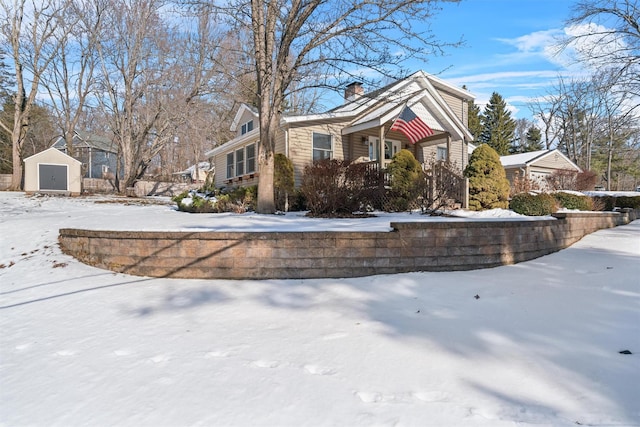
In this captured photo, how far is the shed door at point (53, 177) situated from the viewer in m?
19.0

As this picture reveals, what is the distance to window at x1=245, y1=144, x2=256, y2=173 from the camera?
15.9 m

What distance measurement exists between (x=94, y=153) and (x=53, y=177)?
14459 mm

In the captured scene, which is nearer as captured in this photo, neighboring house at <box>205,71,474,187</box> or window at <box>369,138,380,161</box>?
neighboring house at <box>205,71,474,187</box>

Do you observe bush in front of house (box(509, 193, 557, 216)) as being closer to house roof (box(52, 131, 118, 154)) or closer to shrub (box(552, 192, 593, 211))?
shrub (box(552, 192, 593, 211))

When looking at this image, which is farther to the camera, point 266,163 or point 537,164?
point 537,164

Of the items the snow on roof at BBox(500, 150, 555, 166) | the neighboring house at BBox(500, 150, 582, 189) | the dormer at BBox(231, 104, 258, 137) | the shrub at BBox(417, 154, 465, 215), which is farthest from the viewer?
the snow on roof at BBox(500, 150, 555, 166)

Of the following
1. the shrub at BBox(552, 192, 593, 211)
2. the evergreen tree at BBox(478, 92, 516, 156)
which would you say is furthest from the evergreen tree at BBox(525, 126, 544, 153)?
the shrub at BBox(552, 192, 593, 211)

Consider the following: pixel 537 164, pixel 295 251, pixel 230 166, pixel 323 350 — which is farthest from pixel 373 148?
pixel 537 164

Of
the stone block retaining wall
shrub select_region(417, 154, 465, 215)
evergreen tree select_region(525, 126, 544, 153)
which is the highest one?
evergreen tree select_region(525, 126, 544, 153)

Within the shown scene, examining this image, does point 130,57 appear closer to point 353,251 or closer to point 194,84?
A: point 194,84

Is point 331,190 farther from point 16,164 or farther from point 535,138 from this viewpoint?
point 535,138

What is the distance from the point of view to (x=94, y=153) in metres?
32.0

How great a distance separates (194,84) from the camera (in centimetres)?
2086

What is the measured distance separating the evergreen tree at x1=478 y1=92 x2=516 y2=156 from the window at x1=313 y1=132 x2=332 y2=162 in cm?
2896
